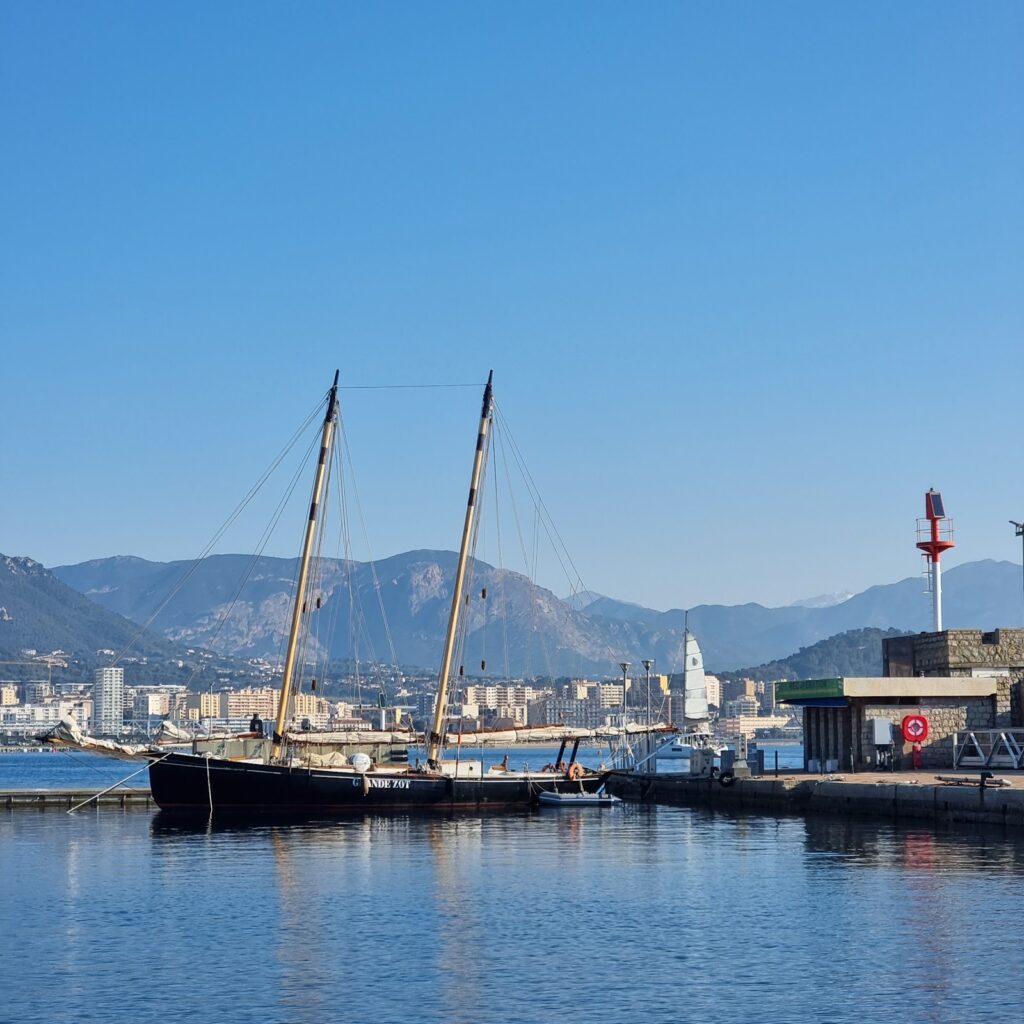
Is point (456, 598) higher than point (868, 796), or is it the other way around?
point (456, 598)

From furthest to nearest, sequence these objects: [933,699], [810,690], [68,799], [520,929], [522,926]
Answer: [68,799], [810,690], [933,699], [522,926], [520,929]

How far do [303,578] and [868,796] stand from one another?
31995 millimetres

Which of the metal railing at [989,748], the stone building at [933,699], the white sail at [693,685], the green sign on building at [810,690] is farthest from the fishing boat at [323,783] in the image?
the white sail at [693,685]

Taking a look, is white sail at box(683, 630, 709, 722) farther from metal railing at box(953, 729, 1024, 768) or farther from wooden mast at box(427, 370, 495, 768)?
metal railing at box(953, 729, 1024, 768)

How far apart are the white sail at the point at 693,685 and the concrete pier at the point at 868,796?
2180cm

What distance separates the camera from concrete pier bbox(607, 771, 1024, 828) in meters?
54.8

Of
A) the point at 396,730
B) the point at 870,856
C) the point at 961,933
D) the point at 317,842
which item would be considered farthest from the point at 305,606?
the point at 961,933

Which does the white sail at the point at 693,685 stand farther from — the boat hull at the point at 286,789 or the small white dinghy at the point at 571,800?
the boat hull at the point at 286,789

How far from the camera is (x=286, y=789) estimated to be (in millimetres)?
72938

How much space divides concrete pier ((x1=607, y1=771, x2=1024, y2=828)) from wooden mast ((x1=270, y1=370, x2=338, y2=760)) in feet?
65.5

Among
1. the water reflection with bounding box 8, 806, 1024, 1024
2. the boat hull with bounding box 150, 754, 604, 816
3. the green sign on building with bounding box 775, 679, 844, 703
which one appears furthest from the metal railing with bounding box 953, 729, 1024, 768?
the boat hull with bounding box 150, 754, 604, 816

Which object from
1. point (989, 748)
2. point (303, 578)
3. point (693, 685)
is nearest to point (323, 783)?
point (303, 578)

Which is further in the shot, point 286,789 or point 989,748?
point 286,789

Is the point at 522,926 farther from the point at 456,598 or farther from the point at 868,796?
the point at 456,598
